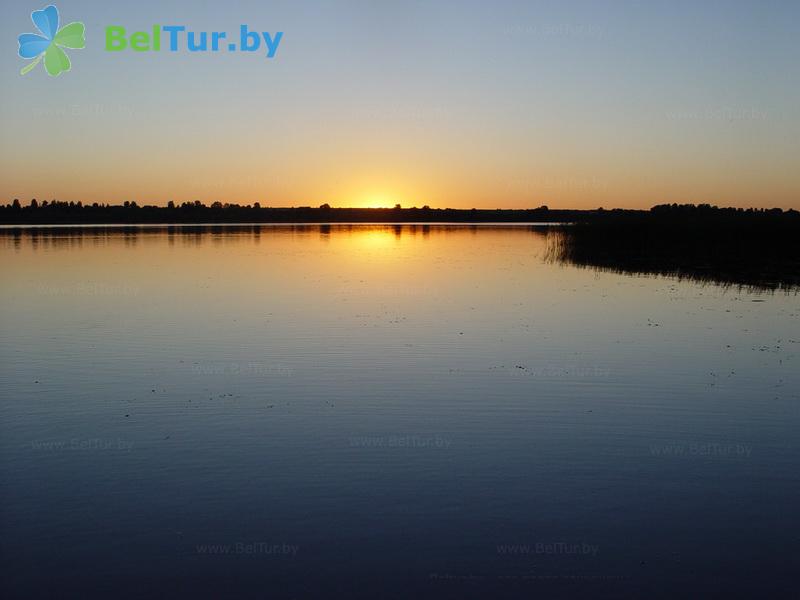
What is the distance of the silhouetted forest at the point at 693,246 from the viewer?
3778cm

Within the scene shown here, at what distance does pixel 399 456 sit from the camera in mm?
10422

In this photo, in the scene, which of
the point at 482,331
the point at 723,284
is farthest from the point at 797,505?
the point at 723,284

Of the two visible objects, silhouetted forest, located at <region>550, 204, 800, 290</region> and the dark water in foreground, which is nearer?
the dark water in foreground

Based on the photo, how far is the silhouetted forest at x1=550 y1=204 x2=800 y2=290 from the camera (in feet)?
124

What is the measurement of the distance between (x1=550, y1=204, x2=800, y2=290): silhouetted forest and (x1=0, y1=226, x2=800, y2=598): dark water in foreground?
15.8 meters

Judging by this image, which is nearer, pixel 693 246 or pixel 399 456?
pixel 399 456

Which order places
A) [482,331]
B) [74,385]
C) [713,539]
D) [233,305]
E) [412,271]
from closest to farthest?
1. [713,539]
2. [74,385]
3. [482,331]
4. [233,305]
5. [412,271]

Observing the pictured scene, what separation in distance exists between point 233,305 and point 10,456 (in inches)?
625

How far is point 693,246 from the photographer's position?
4697cm

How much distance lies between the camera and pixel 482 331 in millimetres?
21062

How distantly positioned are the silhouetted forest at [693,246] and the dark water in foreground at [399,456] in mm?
15836

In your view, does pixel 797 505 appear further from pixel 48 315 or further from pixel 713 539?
pixel 48 315

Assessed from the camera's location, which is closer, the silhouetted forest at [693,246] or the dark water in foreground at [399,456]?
the dark water in foreground at [399,456]

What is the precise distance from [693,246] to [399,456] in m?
41.4
